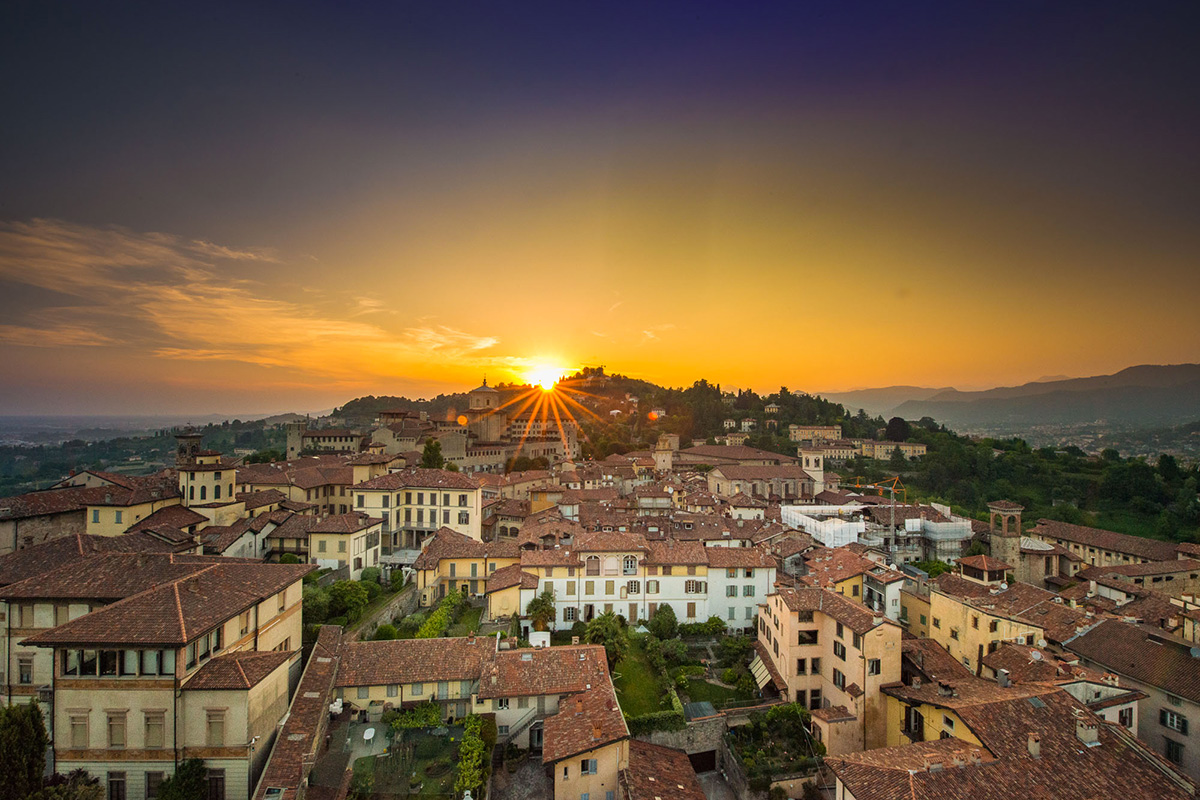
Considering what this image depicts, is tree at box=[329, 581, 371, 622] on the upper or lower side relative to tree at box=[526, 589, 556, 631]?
upper

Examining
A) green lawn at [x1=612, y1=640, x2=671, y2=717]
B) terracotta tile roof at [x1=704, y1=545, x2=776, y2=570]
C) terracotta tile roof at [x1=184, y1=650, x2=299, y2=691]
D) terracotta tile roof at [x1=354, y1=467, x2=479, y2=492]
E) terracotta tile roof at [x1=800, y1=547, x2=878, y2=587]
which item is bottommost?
green lawn at [x1=612, y1=640, x2=671, y2=717]

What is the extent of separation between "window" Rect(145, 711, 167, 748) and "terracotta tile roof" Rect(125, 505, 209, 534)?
55.6 feet

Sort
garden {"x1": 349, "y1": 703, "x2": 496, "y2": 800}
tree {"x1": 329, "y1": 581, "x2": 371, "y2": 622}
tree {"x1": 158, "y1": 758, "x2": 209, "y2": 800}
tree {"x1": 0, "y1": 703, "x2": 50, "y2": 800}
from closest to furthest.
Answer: tree {"x1": 0, "y1": 703, "x2": 50, "y2": 800} → tree {"x1": 158, "y1": 758, "x2": 209, "y2": 800} → garden {"x1": 349, "y1": 703, "x2": 496, "y2": 800} → tree {"x1": 329, "y1": 581, "x2": 371, "y2": 622}

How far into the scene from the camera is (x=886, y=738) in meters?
20.3

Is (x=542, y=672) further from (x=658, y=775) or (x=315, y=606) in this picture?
(x=315, y=606)

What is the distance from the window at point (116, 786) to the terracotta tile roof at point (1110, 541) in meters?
54.4

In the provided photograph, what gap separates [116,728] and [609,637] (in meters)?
16.6

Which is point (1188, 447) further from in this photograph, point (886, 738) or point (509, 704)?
point (509, 704)

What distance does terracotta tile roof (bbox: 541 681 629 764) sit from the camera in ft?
54.0

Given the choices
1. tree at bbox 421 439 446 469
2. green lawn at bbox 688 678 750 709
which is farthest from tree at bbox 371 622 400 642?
tree at bbox 421 439 446 469

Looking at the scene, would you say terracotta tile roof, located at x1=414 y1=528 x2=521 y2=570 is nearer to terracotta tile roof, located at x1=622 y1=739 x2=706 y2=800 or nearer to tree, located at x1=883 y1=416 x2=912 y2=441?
terracotta tile roof, located at x1=622 y1=739 x2=706 y2=800

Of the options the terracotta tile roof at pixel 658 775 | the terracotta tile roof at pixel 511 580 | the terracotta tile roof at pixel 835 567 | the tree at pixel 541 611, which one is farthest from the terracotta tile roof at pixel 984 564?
the terracotta tile roof at pixel 511 580

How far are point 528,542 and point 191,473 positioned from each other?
62.5ft

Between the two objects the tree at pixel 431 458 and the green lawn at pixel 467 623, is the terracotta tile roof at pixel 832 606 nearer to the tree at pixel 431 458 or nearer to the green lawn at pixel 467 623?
the green lawn at pixel 467 623
